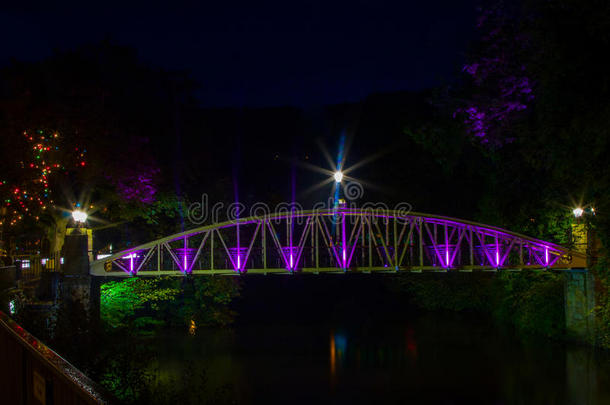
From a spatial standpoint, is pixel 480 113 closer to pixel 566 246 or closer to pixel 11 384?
pixel 566 246

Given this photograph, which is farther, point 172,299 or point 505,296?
point 505,296

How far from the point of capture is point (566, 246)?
25734 millimetres

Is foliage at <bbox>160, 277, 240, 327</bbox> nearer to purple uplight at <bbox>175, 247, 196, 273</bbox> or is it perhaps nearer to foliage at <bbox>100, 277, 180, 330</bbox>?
foliage at <bbox>100, 277, 180, 330</bbox>

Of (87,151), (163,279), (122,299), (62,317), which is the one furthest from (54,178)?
(62,317)

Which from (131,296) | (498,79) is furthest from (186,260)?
(498,79)

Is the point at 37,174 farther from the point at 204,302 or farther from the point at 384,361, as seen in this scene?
the point at 384,361

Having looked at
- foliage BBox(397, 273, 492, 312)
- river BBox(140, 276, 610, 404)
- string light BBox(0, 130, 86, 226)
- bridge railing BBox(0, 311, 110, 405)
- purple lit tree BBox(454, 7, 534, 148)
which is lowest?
river BBox(140, 276, 610, 404)

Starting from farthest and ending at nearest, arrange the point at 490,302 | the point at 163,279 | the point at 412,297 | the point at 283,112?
1. the point at 283,112
2. the point at 412,297
3. the point at 490,302
4. the point at 163,279

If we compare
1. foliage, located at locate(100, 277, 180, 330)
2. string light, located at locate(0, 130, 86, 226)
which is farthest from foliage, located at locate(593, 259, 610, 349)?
string light, located at locate(0, 130, 86, 226)

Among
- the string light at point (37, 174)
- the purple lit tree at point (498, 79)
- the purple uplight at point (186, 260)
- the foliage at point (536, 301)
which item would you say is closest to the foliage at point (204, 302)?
the purple uplight at point (186, 260)

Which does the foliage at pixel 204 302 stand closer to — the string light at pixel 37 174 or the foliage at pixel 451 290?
the string light at pixel 37 174

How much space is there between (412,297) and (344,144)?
43.0 feet

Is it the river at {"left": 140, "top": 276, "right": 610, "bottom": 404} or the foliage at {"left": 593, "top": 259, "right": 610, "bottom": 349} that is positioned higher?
the foliage at {"left": 593, "top": 259, "right": 610, "bottom": 349}

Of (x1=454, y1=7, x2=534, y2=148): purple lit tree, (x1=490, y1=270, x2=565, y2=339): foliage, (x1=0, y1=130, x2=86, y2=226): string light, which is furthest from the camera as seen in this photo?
(x1=490, y1=270, x2=565, y2=339): foliage
